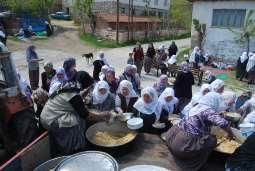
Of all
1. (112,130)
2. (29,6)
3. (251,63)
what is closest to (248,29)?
(251,63)

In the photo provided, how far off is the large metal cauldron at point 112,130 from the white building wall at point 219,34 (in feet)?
55.3

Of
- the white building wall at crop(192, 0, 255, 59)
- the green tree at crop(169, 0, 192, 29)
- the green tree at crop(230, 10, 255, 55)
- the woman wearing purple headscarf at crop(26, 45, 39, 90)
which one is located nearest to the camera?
the woman wearing purple headscarf at crop(26, 45, 39, 90)

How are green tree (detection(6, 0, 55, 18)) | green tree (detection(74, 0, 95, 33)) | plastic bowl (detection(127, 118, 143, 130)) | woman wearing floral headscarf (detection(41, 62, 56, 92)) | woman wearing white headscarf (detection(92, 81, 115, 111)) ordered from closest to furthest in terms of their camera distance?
1. plastic bowl (detection(127, 118, 143, 130))
2. woman wearing white headscarf (detection(92, 81, 115, 111))
3. woman wearing floral headscarf (detection(41, 62, 56, 92))
4. green tree (detection(6, 0, 55, 18))
5. green tree (detection(74, 0, 95, 33))

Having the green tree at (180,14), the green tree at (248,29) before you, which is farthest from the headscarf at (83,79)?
the green tree at (180,14)

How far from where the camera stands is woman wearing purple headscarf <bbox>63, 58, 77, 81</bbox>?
7109mm

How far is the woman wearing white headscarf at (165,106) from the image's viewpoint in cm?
644

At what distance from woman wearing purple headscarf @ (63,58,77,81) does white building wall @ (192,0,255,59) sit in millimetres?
15757

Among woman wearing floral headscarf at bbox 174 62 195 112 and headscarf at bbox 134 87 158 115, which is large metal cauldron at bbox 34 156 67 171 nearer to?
headscarf at bbox 134 87 158 115

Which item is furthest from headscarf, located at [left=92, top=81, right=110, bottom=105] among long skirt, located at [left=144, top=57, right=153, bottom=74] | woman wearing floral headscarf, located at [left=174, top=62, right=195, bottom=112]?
long skirt, located at [left=144, top=57, right=153, bottom=74]

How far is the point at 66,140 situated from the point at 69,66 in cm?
252

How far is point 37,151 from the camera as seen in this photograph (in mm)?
4715

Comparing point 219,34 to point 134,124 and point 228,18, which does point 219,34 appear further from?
point 134,124

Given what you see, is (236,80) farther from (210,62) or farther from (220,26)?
(220,26)

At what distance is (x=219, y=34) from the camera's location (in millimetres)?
22125
